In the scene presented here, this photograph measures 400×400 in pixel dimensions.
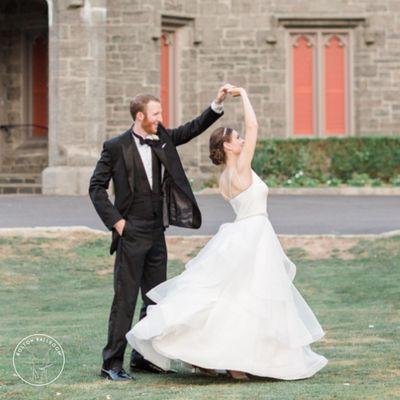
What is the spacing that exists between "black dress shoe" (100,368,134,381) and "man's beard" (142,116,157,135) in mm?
1451

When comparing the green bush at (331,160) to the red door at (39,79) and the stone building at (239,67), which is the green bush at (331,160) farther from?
the red door at (39,79)

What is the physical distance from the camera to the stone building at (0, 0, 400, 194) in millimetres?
25500

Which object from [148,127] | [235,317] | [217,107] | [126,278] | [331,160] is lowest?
[331,160]

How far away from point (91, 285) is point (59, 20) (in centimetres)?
1060

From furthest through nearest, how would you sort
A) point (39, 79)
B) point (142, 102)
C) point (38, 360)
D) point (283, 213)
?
point (39, 79) < point (283, 213) < point (38, 360) < point (142, 102)

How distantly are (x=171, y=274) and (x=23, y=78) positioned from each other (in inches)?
517

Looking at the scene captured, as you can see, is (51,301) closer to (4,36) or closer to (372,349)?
(372,349)

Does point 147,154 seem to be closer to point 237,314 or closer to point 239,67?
point 237,314

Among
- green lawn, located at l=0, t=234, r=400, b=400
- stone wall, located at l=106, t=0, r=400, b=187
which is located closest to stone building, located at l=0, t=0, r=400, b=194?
stone wall, located at l=106, t=0, r=400, b=187

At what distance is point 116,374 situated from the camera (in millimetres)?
7711

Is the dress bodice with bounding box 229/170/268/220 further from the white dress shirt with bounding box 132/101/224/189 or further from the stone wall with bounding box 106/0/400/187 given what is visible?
the stone wall with bounding box 106/0/400/187

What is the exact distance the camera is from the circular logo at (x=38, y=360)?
304 inches

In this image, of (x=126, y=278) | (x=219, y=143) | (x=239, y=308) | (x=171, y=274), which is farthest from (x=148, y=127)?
(x=171, y=274)

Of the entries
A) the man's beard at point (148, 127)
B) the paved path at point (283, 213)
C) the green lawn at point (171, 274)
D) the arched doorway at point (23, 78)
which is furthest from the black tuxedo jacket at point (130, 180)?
the arched doorway at point (23, 78)
